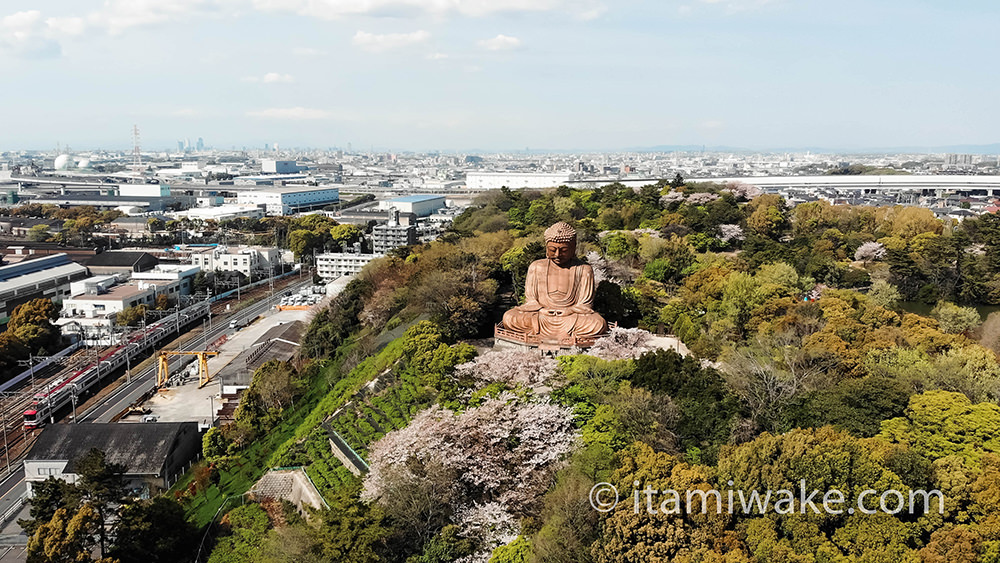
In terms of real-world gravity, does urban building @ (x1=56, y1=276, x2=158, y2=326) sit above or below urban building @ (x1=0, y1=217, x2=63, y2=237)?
below

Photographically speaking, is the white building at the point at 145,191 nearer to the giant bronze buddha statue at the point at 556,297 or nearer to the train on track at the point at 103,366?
the train on track at the point at 103,366

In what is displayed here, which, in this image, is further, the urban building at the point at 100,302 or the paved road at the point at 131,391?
the urban building at the point at 100,302

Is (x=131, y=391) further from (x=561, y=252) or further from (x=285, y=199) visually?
(x=285, y=199)

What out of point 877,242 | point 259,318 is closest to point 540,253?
point 877,242

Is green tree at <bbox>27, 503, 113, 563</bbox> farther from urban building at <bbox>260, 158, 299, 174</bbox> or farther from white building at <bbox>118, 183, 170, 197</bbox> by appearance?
urban building at <bbox>260, 158, 299, 174</bbox>

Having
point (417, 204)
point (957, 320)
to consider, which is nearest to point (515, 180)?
point (417, 204)

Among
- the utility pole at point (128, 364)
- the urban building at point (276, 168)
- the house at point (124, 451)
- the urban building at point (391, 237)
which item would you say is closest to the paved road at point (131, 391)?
the utility pole at point (128, 364)

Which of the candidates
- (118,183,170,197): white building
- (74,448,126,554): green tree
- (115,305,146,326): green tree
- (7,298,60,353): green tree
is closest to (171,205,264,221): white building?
(118,183,170,197): white building
